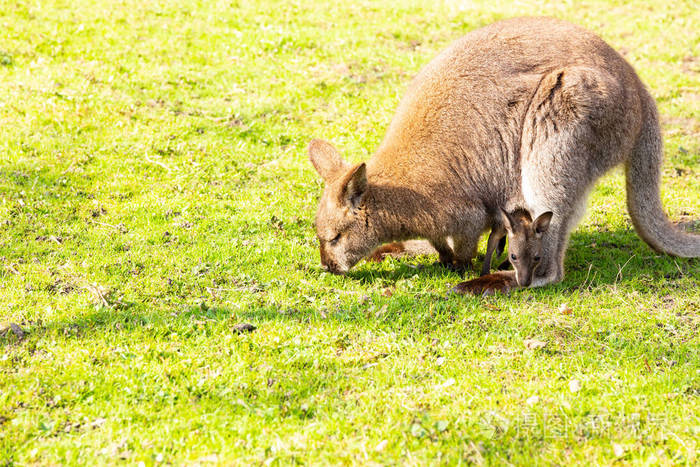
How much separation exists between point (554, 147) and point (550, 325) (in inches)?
52.0

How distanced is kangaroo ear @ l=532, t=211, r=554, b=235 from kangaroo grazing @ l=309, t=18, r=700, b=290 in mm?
60

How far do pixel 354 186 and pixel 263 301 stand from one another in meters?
1.07

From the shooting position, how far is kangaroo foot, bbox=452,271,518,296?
534 centimetres

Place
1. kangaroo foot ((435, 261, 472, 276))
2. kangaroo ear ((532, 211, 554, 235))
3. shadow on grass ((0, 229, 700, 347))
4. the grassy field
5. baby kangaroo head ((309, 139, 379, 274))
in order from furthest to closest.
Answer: kangaroo foot ((435, 261, 472, 276)) < baby kangaroo head ((309, 139, 379, 274)) < kangaroo ear ((532, 211, 554, 235)) < shadow on grass ((0, 229, 700, 347)) < the grassy field

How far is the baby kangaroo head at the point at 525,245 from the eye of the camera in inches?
212

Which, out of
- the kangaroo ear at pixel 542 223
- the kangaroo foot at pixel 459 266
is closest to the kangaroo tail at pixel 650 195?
the kangaroo ear at pixel 542 223

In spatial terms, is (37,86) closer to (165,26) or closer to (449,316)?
(165,26)

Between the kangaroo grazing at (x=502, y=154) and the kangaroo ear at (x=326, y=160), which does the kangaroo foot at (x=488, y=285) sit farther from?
the kangaroo ear at (x=326, y=160)

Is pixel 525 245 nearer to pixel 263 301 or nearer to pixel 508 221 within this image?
pixel 508 221

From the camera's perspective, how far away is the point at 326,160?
5.90 metres

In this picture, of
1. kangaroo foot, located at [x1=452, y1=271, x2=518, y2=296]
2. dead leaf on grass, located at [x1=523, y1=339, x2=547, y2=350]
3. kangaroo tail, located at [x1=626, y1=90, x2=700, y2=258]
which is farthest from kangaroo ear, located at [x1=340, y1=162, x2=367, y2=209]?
kangaroo tail, located at [x1=626, y1=90, x2=700, y2=258]

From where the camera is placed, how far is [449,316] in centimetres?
498

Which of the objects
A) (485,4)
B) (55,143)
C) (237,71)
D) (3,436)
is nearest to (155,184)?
(55,143)

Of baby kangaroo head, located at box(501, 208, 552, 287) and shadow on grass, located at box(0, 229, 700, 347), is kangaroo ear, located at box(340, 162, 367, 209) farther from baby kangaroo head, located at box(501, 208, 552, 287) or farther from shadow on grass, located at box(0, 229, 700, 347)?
baby kangaroo head, located at box(501, 208, 552, 287)
